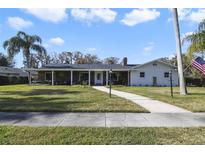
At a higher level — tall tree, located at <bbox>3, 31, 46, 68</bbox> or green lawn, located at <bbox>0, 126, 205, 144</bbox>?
tall tree, located at <bbox>3, 31, 46, 68</bbox>

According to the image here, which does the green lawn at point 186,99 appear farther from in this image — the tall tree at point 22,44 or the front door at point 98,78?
the tall tree at point 22,44

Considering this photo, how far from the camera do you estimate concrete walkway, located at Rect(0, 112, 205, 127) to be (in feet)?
28.6

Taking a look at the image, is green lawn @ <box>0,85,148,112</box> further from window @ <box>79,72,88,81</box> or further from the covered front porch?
window @ <box>79,72,88,81</box>

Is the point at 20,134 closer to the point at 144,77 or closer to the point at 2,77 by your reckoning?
the point at 144,77

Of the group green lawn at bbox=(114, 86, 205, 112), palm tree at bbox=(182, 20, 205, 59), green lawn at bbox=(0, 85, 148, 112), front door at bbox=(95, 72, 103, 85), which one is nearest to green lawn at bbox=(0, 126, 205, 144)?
green lawn at bbox=(0, 85, 148, 112)

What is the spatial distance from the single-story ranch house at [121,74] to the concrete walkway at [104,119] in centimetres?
3105

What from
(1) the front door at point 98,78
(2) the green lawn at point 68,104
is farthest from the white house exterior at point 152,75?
(2) the green lawn at point 68,104

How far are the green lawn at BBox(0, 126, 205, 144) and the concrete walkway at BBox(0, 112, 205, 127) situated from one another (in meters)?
0.72

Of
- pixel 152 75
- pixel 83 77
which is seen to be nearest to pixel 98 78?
pixel 83 77

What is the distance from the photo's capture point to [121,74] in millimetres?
45625

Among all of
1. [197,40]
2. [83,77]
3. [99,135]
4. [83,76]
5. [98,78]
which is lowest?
[99,135]

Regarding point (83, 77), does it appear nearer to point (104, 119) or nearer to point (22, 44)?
point (22, 44)

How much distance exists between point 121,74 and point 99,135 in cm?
3847
